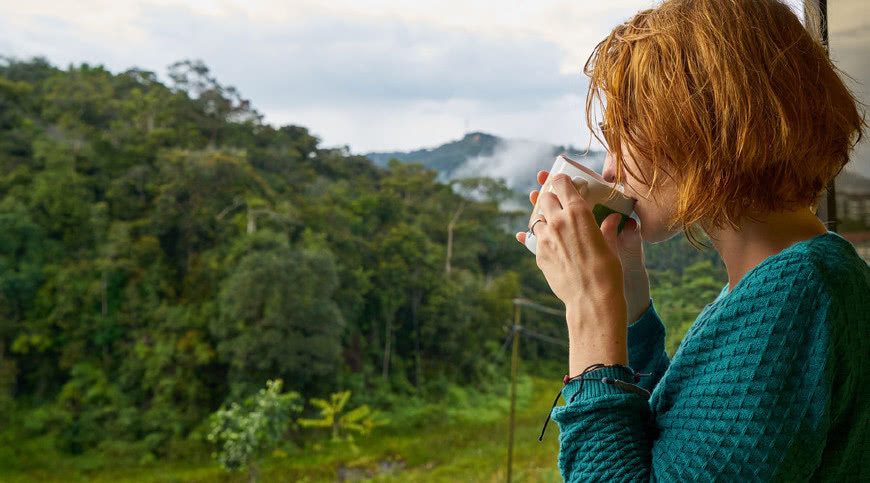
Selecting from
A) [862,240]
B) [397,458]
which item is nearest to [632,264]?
[862,240]

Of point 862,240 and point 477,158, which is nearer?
point 862,240

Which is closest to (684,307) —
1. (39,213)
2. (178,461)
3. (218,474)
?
(218,474)

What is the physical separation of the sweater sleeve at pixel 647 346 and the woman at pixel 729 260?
117 millimetres

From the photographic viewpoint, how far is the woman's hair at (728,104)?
333 mm

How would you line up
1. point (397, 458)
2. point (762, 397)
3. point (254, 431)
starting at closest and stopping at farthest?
point (762, 397), point (254, 431), point (397, 458)

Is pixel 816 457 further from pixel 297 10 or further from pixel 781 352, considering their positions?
pixel 297 10

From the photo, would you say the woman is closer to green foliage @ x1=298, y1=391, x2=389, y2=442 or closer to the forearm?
the forearm

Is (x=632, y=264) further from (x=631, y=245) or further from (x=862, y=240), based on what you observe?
(x=862, y=240)

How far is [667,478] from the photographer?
308 mm

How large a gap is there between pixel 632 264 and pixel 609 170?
0.31 ft

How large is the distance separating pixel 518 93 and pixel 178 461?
4010 mm

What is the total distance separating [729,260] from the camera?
0.38m

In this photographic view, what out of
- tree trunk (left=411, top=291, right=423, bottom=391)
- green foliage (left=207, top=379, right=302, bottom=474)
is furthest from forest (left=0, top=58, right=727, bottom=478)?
green foliage (left=207, top=379, right=302, bottom=474)

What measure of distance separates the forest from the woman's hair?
448 centimetres
